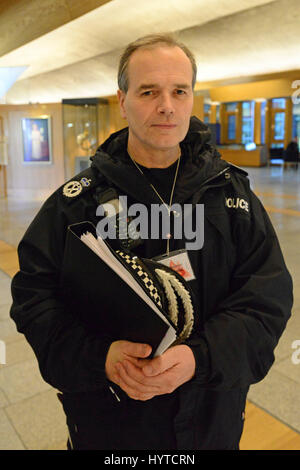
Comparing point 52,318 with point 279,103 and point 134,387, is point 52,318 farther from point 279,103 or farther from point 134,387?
point 279,103

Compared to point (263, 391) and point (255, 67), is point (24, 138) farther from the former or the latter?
point (263, 391)

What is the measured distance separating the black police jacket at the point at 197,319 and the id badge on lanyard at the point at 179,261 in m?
0.02

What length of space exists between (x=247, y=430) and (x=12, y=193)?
41.5 feet

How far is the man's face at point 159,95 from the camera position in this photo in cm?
133

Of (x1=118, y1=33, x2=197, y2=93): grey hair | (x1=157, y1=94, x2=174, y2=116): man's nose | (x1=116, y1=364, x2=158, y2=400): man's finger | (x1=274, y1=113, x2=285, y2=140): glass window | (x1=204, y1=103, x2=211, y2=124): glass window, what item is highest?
(x1=204, y1=103, x2=211, y2=124): glass window

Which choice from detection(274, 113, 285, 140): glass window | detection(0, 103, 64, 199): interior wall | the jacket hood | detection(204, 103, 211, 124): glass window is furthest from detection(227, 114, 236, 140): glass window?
the jacket hood

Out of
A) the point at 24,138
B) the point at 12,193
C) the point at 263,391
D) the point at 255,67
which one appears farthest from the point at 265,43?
the point at 263,391

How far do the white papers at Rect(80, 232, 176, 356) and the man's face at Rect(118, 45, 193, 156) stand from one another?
431mm

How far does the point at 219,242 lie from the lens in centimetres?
139

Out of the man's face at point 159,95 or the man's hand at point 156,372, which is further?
the man's face at point 159,95

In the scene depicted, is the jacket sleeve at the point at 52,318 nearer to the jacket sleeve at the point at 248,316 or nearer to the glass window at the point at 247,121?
the jacket sleeve at the point at 248,316

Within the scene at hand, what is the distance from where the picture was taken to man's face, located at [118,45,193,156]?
1325mm

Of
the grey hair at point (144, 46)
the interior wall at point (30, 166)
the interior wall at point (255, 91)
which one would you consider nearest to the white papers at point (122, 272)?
the grey hair at point (144, 46)

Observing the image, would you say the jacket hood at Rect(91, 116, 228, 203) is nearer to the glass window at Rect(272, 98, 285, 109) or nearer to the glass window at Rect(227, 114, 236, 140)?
the glass window at Rect(272, 98, 285, 109)
